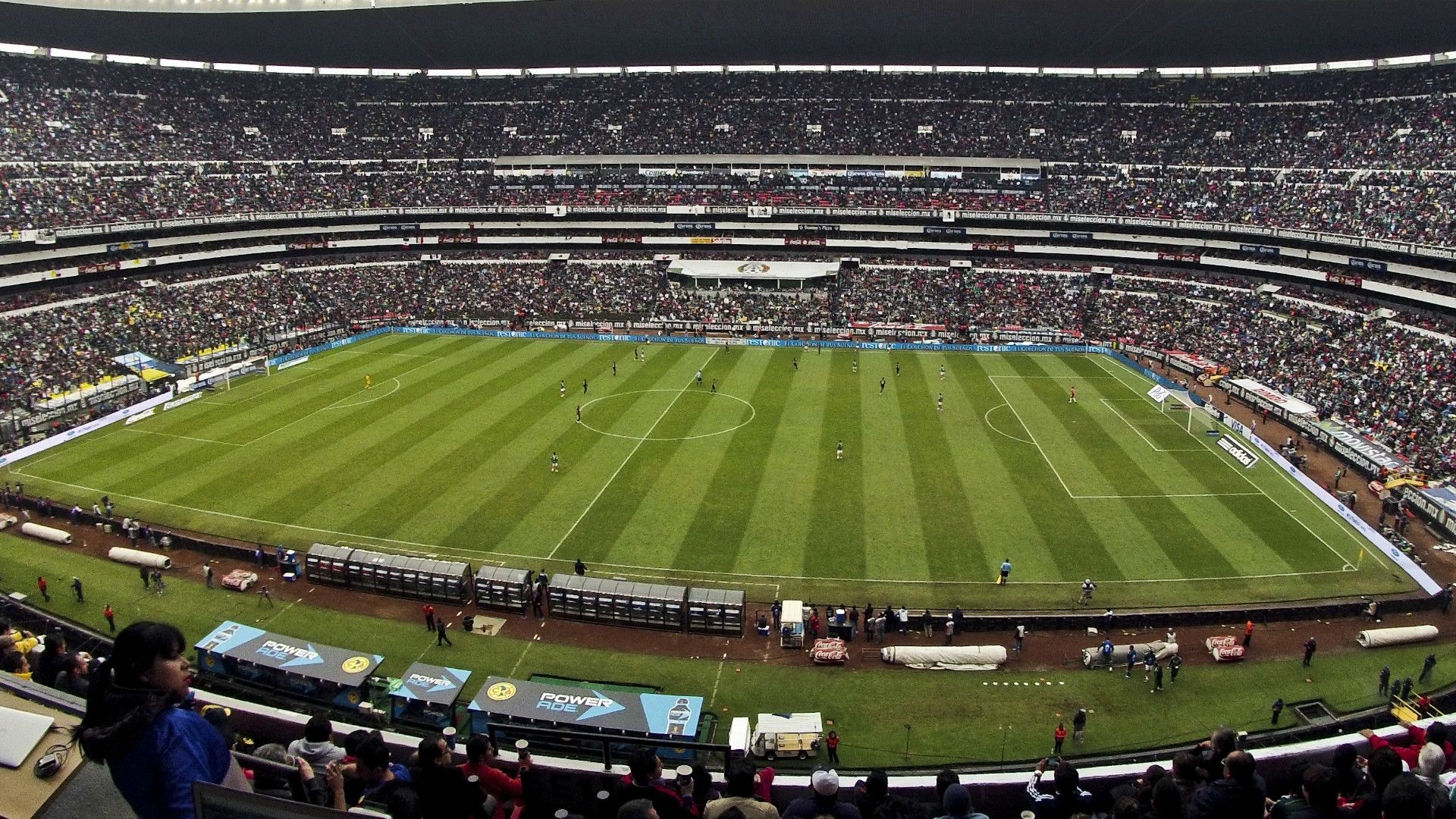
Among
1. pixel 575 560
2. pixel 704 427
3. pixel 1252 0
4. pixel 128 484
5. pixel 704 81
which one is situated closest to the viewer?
pixel 575 560

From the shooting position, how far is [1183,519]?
34719 mm

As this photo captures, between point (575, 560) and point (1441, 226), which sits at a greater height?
point (1441, 226)

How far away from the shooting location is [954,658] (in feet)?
81.5

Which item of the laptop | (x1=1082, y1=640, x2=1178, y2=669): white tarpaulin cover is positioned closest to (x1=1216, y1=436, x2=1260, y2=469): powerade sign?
(x1=1082, y1=640, x2=1178, y2=669): white tarpaulin cover

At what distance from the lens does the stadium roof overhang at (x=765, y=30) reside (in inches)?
2589

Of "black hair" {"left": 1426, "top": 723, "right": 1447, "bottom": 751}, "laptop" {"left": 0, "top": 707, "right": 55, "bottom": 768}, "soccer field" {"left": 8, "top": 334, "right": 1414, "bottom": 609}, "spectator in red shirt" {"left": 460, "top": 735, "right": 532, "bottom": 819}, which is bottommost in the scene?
"soccer field" {"left": 8, "top": 334, "right": 1414, "bottom": 609}

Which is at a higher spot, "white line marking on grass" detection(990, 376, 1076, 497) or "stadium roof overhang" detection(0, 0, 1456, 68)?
"stadium roof overhang" detection(0, 0, 1456, 68)

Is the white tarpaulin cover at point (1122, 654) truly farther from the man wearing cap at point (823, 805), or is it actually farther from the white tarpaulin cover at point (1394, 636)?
the man wearing cap at point (823, 805)

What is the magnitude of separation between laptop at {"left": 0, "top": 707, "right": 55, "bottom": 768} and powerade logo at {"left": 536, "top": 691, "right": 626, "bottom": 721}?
14.9m

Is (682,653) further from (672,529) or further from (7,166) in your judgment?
(7,166)

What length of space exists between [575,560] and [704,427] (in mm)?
16040

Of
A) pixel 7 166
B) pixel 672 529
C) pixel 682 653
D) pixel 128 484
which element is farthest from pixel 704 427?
pixel 7 166

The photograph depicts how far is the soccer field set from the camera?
30.7m

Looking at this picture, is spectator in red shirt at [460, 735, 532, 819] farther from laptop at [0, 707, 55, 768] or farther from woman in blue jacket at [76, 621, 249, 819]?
woman in blue jacket at [76, 621, 249, 819]
